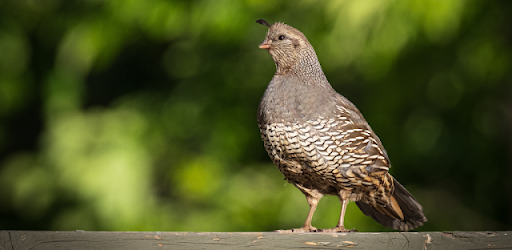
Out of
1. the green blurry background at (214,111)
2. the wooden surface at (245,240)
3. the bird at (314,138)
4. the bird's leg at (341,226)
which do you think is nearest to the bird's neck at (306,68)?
the bird at (314,138)

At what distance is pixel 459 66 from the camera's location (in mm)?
5172

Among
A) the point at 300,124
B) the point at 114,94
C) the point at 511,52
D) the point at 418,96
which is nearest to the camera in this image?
the point at 300,124

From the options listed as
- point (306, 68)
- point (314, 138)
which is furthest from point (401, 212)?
point (306, 68)

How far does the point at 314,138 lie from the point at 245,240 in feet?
2.15

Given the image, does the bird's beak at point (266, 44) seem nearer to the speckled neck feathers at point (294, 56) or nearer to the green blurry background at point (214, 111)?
the speckled neck feathers at point (294, 56)

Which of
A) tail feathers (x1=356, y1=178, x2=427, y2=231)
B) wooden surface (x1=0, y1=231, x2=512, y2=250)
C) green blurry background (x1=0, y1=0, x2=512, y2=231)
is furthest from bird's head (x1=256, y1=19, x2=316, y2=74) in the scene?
green blurry background (x1=0, y1=0, x2=512, y2=231)

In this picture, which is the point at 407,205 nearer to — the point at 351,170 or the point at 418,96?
the point at 351,170

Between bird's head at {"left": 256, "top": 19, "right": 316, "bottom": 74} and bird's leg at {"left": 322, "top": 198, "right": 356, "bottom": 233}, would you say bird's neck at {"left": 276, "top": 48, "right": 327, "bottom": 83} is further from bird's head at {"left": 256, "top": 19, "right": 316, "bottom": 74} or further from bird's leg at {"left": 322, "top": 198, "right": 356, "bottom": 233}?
bird's leg at {"left": 322, "top": 198, "right": 356, "bottom": 233}

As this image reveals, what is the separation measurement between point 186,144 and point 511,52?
320 cm

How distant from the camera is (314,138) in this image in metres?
2.44

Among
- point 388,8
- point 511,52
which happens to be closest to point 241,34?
point 388,8

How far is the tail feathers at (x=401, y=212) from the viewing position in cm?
292

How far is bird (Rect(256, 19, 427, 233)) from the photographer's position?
246 cm

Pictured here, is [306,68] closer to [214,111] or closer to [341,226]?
[341,226]
